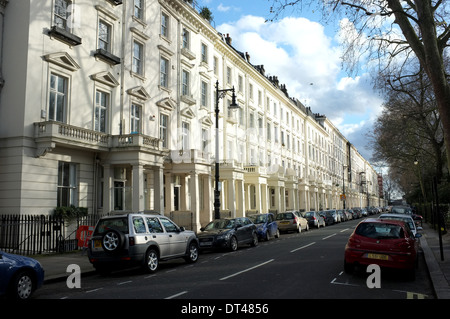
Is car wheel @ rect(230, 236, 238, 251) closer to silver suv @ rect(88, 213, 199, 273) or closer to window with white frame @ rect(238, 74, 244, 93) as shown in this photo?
silver suv @ rect(88, 213, 199, 273)

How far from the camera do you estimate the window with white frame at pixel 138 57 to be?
2359 cm

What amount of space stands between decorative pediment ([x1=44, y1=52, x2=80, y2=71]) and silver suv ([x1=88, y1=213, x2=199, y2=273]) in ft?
30.4

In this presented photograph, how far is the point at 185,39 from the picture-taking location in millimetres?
29516

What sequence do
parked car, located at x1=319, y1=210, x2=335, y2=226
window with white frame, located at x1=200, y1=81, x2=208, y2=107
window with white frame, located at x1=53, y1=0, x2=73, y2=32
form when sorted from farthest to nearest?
parked car, located at x1=319, y1=210, x2=335, y2=226 → window with white frame, located at x1=200, y1=81, x2=208, y2=107 → window with white frame, located at x1=53, y1=0, x2=73, y2=32

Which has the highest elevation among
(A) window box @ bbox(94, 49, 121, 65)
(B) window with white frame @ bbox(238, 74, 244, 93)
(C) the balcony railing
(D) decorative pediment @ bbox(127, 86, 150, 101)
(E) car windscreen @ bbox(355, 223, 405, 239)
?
(B) window with white frame @ bbox(238, 74, 244, 93)

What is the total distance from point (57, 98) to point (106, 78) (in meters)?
3.43

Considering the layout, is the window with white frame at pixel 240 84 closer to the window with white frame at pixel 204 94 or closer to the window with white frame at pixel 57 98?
the window with white frame at pixel 204 94

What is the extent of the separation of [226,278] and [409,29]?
8721mm

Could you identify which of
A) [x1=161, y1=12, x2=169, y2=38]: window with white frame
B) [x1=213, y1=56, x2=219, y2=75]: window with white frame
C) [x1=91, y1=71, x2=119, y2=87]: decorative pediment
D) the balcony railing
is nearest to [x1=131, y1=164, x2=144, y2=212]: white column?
the balcony railing

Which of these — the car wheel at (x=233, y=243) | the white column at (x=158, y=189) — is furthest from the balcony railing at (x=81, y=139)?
the car wheel at (x=233, y=243)

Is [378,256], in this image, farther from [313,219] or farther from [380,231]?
[313,219]

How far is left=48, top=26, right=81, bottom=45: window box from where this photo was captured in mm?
17656
